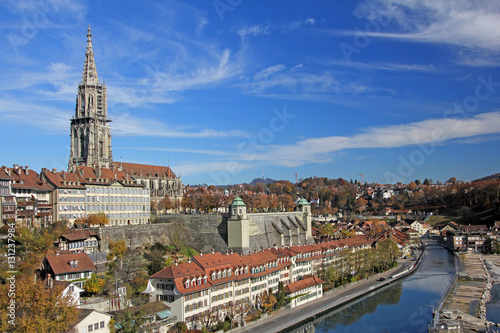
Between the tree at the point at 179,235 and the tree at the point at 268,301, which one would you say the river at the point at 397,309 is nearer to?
the tree at the point at 268,301

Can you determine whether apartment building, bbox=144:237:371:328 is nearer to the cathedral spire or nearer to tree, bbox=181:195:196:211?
tree, bbox=181:195:196:211

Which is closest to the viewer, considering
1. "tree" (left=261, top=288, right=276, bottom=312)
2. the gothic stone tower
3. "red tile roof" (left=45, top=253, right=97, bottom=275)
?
"red tile roof" (left=45, top=253, right=97, bottom=275)

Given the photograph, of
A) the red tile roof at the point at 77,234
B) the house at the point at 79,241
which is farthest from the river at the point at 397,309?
the red tile roof at the point at 77,234

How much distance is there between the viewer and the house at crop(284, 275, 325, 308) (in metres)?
44.0

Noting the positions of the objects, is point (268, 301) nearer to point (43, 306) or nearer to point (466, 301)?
point (43, 306)

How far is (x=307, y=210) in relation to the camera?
7181 centimetres

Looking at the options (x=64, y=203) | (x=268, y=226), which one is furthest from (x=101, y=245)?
(x=268, y=226)

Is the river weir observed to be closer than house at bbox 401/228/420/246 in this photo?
Yes

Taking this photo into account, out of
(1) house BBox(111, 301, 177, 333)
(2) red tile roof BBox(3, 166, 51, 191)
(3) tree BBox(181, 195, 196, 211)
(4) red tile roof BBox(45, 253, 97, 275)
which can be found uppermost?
(2) red tile roof BBox(3, 166, 51, 191)

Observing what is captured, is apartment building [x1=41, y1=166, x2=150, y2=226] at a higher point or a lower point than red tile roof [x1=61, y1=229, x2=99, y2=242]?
higher

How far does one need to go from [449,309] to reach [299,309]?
13.4 meters

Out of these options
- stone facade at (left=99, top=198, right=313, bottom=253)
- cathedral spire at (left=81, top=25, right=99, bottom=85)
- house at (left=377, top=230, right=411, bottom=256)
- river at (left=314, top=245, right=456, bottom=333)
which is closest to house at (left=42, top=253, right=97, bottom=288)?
stone facade at (left=99, top=198, right=313, bottom=253)

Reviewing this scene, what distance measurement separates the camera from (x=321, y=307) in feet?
142

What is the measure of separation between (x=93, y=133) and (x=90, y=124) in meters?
1.54
